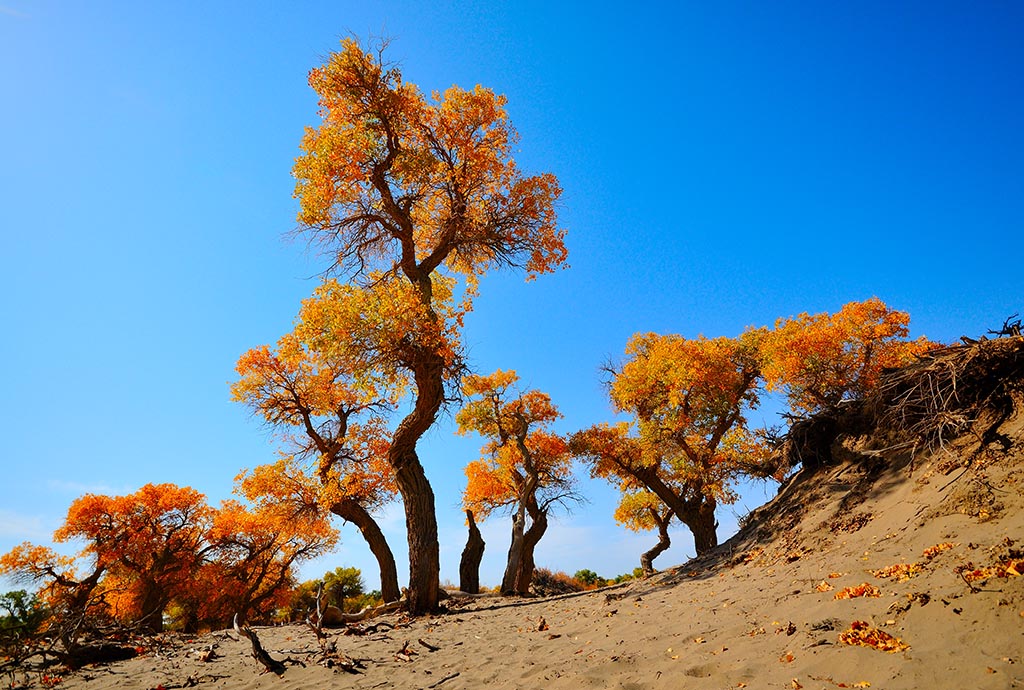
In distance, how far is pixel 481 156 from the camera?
539 inches

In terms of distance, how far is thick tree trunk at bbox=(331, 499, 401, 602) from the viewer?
16.7m

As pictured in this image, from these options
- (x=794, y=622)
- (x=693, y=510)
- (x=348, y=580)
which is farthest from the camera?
(x=348, y=580)

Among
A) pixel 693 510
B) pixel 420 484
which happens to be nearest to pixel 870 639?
pixel 420 484

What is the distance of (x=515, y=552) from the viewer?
57.2 ft

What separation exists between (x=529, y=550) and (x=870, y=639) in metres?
14.7

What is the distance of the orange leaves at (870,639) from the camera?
14.2 ft

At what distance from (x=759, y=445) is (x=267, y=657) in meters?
15.1

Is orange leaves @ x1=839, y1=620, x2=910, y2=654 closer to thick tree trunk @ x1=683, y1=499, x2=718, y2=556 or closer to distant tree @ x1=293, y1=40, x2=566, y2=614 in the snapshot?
distant tree @ x1=293, y1=40, x2=566, y2=614

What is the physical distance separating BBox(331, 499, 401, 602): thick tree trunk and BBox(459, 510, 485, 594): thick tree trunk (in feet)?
7.02

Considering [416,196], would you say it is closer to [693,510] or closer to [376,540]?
[376,540]

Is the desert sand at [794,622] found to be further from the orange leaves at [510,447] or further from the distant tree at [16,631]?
the orange leaves at [510,447]

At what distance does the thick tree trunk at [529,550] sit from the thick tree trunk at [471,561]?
53.3 inches

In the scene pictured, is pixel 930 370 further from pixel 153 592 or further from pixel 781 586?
pixel 153 592

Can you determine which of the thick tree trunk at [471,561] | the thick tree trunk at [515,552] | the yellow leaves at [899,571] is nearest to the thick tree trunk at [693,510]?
the thick tree trunk at [515,552]
